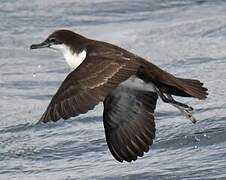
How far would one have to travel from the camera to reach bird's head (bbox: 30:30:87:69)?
7.16 m

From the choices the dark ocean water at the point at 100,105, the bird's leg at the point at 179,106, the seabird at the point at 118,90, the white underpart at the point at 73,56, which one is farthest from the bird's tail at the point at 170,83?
the dark ocean water at the point at 100,105

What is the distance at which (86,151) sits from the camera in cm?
764

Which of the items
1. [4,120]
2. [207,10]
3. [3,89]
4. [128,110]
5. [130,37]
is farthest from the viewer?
[207,10]

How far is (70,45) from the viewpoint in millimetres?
7297

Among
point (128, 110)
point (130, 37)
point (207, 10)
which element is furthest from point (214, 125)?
point (207, 10)

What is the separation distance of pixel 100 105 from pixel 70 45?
4.93ft

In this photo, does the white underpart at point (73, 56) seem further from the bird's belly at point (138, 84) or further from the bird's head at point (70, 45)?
the bird's belly at point (138, 84)

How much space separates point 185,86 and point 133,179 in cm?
76

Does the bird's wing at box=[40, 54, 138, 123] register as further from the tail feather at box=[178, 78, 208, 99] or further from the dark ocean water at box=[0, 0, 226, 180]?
the dark ocean water at box=[0, 0, 226, 180]

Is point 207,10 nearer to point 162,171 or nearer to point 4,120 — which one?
point 4,120

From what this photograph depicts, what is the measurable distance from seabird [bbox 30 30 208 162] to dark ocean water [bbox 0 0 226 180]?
0.90 ft

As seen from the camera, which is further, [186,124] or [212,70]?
[212,70]

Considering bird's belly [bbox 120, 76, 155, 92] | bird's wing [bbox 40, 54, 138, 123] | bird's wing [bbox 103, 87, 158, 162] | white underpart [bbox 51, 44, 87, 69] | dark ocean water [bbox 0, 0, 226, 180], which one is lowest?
dark ocean water [bbox 0, 0, 226, 180]

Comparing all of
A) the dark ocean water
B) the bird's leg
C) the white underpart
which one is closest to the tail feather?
the bird's leg
